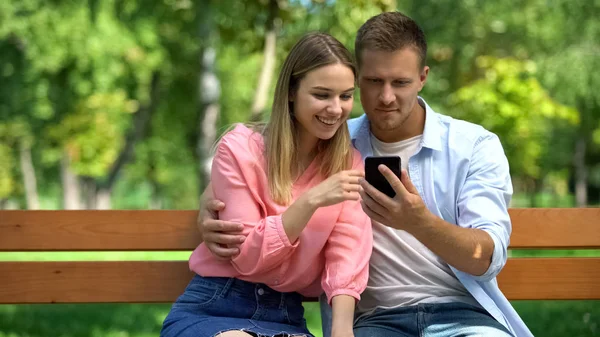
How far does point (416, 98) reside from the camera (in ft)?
11.9

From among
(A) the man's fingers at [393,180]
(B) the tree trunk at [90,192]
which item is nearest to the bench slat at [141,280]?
(A) the man's fingers at [393,180]

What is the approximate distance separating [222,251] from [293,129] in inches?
22.5

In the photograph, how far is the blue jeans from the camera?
3318mm

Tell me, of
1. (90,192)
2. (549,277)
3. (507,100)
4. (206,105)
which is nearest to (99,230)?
(549,277)

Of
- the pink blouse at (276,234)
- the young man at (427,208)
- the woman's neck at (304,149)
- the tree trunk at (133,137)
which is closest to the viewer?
the pink blouse at (276,234)

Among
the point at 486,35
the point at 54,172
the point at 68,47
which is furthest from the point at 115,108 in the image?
the point at 54,172

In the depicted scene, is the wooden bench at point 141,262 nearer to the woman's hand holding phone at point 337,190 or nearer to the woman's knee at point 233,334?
the woman's knee at point 233,334

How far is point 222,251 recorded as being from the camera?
3.25 metres

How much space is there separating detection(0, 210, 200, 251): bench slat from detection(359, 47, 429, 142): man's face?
1028mm

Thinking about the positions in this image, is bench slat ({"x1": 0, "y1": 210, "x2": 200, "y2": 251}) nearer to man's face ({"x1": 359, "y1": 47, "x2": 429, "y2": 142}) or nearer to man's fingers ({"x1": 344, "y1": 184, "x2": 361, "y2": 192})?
man's face ({"x1": 359, "y1": 47, "x2": 429, "y2": 142})

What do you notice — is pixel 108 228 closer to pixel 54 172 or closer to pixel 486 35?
pixel 486 35

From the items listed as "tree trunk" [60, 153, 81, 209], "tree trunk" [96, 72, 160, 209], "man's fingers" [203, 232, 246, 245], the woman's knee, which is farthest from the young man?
"tree trunk" [60, 153, 81, 209]

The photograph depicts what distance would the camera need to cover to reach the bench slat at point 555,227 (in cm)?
395

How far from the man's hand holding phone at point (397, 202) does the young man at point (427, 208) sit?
225 mm
